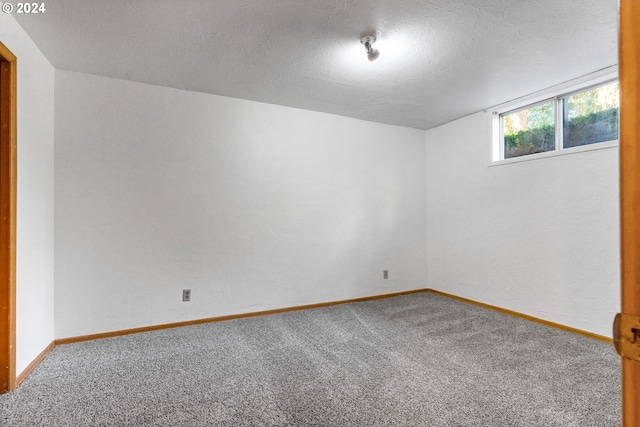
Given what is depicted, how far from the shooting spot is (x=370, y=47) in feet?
7.02

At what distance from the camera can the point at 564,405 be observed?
1.74 m

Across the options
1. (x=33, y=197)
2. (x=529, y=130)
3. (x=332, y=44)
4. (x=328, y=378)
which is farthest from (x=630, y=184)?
(x=529, y=130)

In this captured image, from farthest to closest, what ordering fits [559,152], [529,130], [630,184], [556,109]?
[529,130] < [556,109] < [559,152] < [630,184]

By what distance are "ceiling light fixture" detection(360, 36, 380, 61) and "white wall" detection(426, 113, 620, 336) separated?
2.06 metres

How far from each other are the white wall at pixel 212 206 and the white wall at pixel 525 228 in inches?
18.8

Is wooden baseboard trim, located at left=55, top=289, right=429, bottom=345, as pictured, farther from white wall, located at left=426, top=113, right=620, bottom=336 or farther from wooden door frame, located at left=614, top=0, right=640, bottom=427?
wooden door frame, located at left=614, top=0, right=640, bottom=427

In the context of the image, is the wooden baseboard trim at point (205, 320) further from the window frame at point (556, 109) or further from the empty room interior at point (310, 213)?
the window frame at point (556, 109)

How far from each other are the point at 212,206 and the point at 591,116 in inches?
144

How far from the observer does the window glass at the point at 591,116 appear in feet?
8.59

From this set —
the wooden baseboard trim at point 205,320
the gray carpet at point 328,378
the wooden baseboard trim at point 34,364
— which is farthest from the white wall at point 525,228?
the wooden baseboard trim at point 34,364

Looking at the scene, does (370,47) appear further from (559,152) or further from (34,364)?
(34,364)

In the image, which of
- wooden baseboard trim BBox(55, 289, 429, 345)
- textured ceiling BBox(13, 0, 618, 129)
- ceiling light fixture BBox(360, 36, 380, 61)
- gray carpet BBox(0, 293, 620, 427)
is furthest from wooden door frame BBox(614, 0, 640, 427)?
wooden baseboard trim BBox(55, 289, 429, 345)

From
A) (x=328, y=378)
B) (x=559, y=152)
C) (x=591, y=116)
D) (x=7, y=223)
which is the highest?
(x=591, y=116)

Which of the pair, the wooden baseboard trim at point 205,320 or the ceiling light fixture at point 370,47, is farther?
the wooden baseboard trim at point 205,320
